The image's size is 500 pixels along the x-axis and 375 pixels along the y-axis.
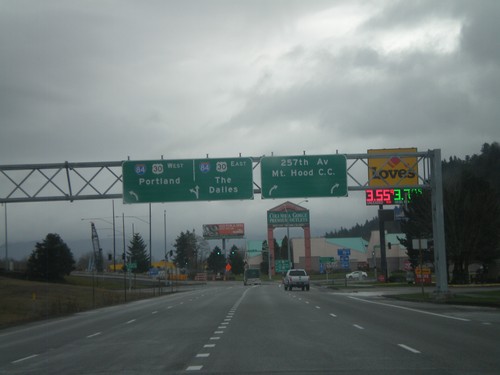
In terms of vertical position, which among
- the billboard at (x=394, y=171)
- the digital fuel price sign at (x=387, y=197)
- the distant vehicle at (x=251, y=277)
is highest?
the digital fuel price sign at (x=387, y=197)

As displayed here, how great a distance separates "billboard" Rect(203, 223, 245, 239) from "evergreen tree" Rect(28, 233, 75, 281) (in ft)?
189

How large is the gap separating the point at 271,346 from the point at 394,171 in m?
21.1

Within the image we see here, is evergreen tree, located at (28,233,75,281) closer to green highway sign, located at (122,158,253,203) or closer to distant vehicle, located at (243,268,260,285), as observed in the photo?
distant vehicle, located at (243,268,260,285)

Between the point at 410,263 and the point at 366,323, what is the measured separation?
47029mm

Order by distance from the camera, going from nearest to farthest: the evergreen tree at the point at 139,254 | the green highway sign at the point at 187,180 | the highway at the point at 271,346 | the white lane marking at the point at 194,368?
the white lane marking at the point at 194,368 → the highway at the point at 271,346 → the green highway sign at the point at 187,180 → the evergreen tree at the point at 139,254

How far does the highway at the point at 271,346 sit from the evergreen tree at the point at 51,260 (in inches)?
2130

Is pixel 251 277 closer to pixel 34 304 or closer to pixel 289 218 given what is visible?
pixel 289 218

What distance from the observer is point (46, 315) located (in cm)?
3744

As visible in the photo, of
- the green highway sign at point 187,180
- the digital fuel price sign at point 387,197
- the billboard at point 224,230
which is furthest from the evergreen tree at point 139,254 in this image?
the green highway sign at point 187,180

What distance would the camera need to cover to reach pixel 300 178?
34281mm

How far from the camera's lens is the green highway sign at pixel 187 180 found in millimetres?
34156

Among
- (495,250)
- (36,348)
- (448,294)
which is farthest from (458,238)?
(36,348)

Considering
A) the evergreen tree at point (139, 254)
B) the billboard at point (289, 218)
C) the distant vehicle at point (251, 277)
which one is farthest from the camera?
the evergreen tree at point (139, 254)

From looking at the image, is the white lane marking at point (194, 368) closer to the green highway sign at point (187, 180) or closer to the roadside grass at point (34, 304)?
the roadside grass at point (34, 304)
